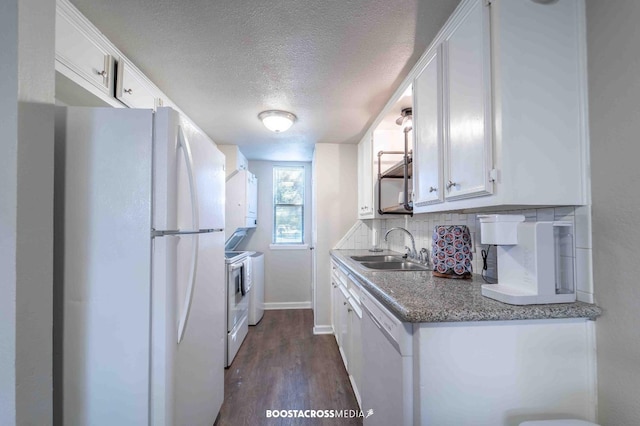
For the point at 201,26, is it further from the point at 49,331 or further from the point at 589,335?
the point at 589,335

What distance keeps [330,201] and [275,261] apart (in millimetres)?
1539

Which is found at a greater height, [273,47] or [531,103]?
[273,47]

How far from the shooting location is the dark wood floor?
1.80m

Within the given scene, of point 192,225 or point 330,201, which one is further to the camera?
point 330,201

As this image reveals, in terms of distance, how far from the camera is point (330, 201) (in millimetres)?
3328

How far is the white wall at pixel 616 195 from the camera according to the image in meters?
0.84

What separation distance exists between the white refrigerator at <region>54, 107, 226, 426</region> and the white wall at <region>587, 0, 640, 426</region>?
1.66 meters

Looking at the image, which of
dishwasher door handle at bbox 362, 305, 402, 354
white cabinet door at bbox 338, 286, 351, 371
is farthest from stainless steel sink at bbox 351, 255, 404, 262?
dishwasher door handle at bbox 362, 305, 402, 354

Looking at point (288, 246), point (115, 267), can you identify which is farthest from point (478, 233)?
point (288, 246)

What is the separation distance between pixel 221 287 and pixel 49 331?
34.0 inches

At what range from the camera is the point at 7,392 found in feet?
2.64

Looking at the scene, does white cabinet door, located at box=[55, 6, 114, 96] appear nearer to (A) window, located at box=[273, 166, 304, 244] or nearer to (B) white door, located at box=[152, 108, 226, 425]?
(B) white door, located at box=[152, 108, 226, 425]

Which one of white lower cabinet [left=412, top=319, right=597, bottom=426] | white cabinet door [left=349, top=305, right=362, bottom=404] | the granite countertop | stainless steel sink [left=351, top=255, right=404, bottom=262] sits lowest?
white cabinet door [left=349, top=305, right=362, bottom=404]

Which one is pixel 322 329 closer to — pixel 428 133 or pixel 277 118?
pixel 277 118
